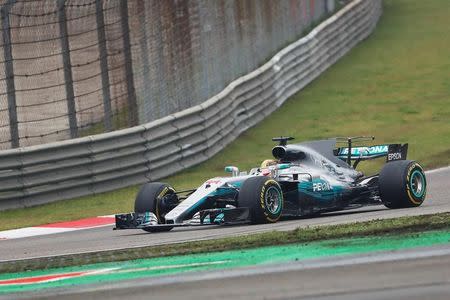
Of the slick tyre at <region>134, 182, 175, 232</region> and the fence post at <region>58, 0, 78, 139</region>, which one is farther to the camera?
the fence post at <region>58, 0, 78, 139</region>

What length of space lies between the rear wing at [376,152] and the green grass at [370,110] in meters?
3.64

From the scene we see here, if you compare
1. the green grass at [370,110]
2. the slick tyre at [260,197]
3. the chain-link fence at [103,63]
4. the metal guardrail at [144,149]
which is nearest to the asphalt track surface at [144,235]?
the slick tyre at [260,197]

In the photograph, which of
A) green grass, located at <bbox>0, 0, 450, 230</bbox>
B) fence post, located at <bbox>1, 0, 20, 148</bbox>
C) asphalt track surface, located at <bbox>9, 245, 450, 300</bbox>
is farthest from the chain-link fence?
asphalt track surface, located at <bbox>9, 245, 450, 300</bbox>

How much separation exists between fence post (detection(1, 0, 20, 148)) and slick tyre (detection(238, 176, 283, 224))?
5.76 m

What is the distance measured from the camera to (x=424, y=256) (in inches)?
327

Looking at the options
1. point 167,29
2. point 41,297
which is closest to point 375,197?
point 41,297

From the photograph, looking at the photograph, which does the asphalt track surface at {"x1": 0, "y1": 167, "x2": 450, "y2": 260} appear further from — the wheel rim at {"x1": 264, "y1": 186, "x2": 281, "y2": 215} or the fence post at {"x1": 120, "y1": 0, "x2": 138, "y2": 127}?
the fence post at {"x1": 120, "y1": 0, "x2": 138, "y2": 127}

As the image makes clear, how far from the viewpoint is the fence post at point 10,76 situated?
1662cm

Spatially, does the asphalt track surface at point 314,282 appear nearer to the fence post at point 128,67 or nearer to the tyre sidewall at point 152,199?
the tyre sidewall at point 152,199

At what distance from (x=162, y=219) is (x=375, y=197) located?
2.42 metres

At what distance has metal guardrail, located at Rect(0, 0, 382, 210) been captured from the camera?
1698 cm

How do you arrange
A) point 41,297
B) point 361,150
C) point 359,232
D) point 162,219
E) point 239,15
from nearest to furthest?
point 41,297
point 359,232
point 162,219
point 361,150
point 239,15

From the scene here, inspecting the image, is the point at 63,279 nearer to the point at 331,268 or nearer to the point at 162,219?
the point at 331,268

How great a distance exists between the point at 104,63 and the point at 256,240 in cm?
863
